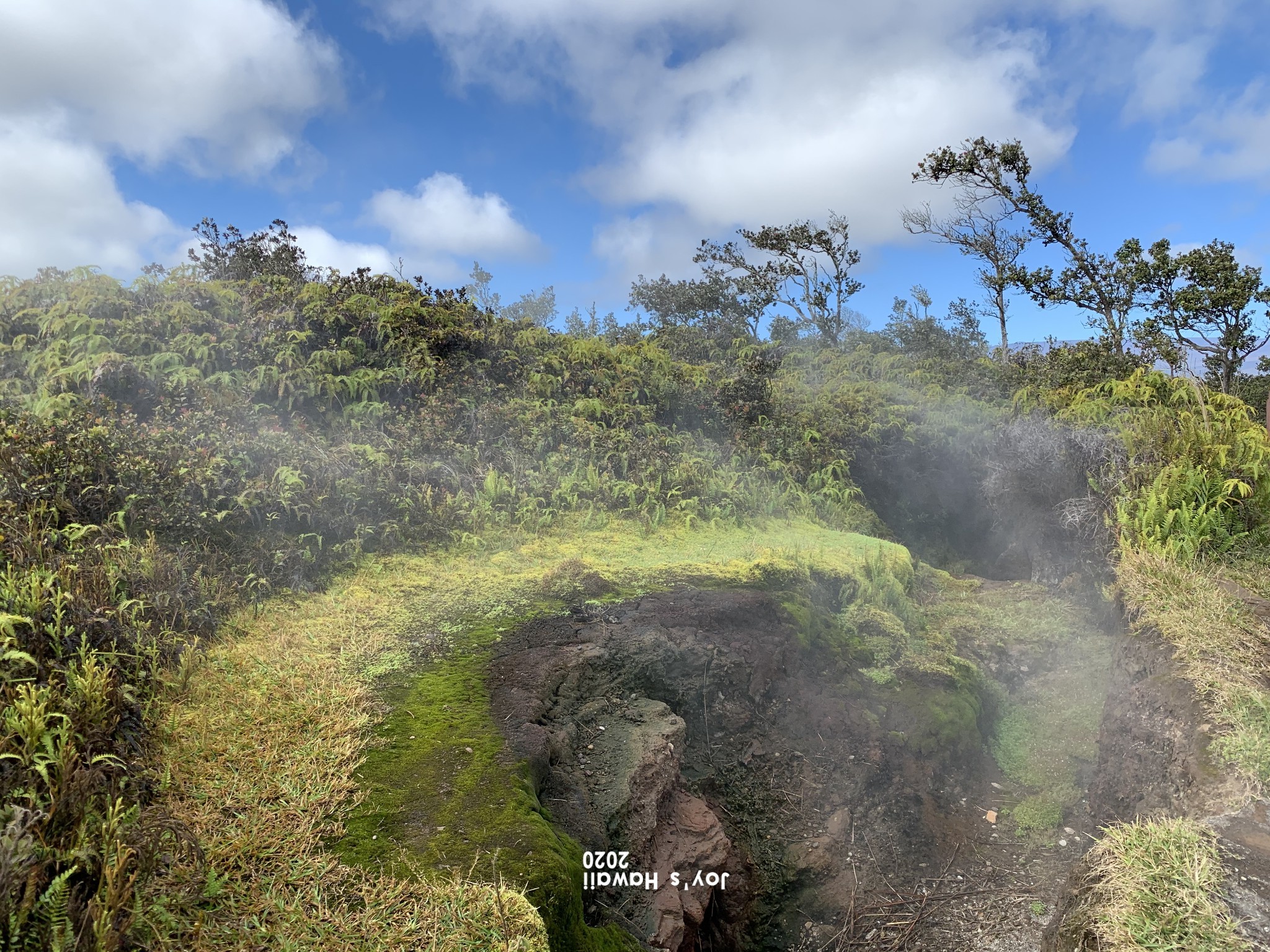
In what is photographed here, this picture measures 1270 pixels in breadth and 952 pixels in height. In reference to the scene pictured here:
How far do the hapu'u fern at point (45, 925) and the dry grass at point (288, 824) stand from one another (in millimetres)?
327

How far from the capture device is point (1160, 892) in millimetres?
3674

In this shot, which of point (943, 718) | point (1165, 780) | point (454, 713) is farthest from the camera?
point (943, 718)

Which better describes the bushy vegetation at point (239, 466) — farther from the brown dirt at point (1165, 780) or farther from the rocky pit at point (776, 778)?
the brown dirt at point (1165, 780)

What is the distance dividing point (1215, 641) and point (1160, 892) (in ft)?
9.92

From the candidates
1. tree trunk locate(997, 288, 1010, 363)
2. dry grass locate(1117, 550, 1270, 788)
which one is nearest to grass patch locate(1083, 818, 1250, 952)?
dry grass locate(1117, 550, 1270, 788)

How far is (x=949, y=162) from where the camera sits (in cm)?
1780

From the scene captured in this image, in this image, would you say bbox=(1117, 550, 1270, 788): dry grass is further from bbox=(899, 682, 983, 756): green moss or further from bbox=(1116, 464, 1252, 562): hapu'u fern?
bbox=(899, 682, 983, 756): green moss

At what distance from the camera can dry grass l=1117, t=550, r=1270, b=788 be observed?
15.5 feet

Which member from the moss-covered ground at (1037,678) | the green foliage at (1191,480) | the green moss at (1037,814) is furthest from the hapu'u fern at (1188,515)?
the green moss at (1037,814)

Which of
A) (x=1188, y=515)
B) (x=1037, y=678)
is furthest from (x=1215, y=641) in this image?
(x=1037, y=678)

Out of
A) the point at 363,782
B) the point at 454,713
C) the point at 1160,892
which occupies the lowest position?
the point at 1160,892

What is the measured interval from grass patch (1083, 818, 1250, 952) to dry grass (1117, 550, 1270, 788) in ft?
3.18

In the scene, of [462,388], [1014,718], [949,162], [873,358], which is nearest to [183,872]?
[1014,718]

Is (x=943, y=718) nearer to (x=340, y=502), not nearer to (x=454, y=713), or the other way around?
(x=454, y=713)
